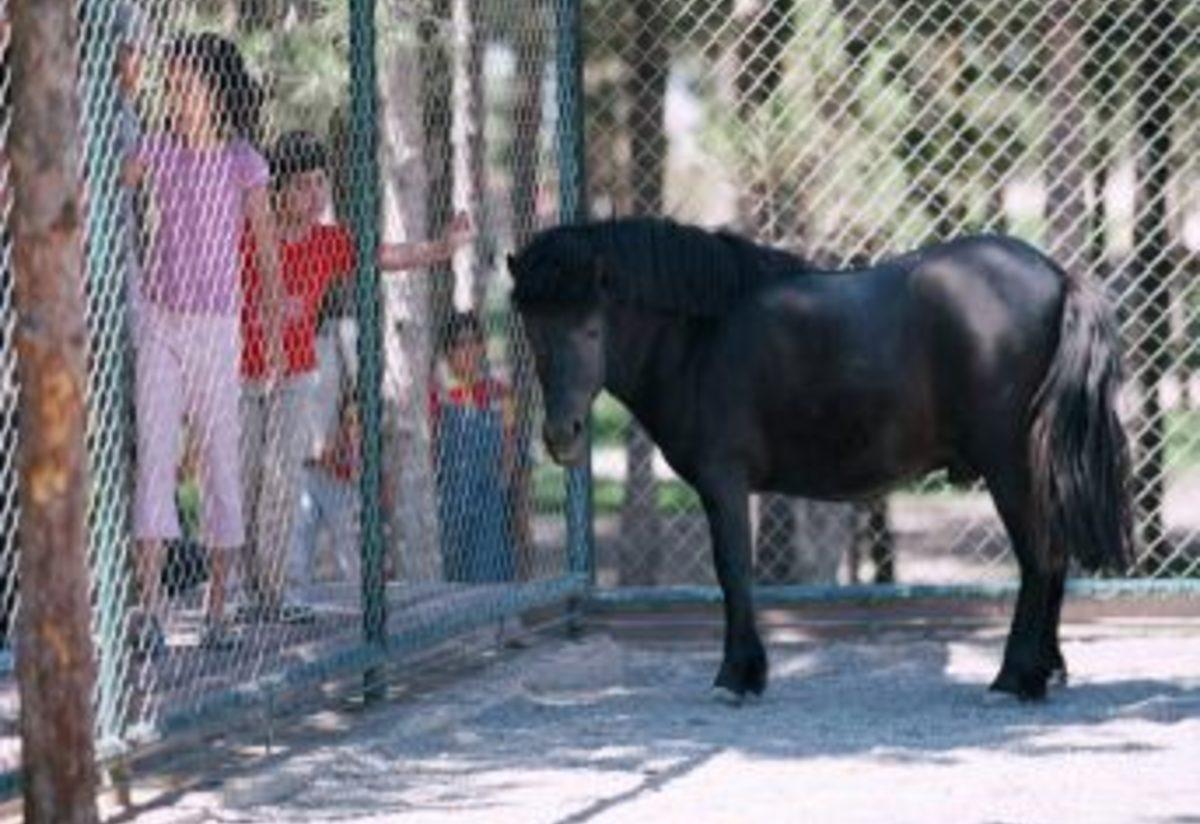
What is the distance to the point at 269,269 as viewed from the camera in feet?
33.6

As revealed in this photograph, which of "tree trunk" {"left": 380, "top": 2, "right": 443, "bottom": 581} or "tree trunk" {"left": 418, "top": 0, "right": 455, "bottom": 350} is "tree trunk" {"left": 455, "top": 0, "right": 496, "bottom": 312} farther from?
"tree trunk" {"left": 380, "top": 2, "right": 443, "bottom": 581}

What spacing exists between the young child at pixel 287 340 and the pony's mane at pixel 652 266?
53 cm

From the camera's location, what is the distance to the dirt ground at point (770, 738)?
8.75 metres

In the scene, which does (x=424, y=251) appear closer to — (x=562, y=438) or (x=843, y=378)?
Result: (x=562, y=438)

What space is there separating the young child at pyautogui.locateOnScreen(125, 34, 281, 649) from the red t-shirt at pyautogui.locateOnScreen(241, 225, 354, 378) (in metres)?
0.59

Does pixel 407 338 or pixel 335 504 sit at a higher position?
pixel 407 338

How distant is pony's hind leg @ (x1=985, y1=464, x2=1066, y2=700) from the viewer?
424 inches

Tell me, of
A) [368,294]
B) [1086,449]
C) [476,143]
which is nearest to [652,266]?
[368,294]

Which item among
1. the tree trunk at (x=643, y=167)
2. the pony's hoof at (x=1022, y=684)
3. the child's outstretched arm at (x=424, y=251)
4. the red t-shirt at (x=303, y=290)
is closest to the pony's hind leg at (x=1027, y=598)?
the pony's hoof at (x=1022, y=684)

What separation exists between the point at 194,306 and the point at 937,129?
5671 millimetres

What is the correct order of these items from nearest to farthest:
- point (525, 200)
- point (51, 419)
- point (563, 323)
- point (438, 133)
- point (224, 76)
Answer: point (51, 419) → point (224, 76) → point (563, 323) → point (525, 200) → point (438, 133)

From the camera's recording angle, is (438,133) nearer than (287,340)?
No

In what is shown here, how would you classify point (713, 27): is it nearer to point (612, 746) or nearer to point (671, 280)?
point (671, 280)

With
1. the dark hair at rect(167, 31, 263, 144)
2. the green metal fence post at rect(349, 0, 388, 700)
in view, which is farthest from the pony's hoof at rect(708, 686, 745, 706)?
the dark hair at rect(167, 31, 263, 144)
